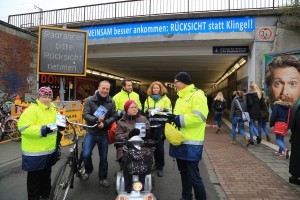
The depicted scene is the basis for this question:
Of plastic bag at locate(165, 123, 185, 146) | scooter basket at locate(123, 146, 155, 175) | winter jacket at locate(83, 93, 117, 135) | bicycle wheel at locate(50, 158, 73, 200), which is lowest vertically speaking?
bicycle wheel at locate(50, 158, 73, 200)

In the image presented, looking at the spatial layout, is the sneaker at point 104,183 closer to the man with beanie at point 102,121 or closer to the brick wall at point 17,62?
the man with beanie at point 102,121

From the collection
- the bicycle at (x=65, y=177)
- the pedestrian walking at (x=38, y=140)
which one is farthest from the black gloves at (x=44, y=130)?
the bicycle at (x=65, y=177)

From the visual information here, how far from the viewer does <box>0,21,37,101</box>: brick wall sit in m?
11.4

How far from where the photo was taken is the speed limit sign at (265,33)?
39.3 ft

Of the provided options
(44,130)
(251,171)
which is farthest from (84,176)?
(251,171)

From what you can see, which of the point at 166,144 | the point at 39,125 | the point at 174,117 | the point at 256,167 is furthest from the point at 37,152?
the point at 166,144

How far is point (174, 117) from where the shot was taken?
3447 mm

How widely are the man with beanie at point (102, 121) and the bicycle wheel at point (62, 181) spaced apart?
618 millimetres

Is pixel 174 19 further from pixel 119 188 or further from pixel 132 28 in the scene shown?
pixel 119 188

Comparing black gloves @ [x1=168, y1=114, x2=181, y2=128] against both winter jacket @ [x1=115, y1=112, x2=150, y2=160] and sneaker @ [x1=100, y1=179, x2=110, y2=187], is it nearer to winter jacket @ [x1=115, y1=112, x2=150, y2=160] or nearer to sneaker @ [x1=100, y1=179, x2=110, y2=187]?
winter jacket @ [x1=115, y1=112, x2=150, y2=160]

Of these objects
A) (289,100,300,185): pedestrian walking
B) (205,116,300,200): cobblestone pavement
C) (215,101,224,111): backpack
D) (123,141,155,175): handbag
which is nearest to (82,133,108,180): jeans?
(123,141,155,175): handbag

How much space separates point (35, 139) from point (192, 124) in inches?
80.5

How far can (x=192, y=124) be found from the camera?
339cm

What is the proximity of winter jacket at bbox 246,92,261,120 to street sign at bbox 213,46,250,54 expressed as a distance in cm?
553
